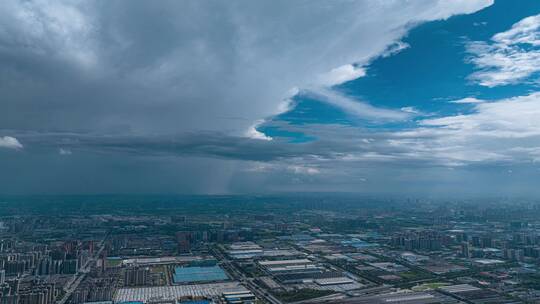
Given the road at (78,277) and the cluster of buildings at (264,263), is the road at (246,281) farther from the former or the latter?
the road at (78,277)

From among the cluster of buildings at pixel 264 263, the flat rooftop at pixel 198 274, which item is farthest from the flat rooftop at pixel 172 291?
the flat rooftop at pixel 198 274

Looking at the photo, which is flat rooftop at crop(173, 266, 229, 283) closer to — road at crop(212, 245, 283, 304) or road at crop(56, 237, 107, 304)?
road at crop(212, 245, 283, 304)

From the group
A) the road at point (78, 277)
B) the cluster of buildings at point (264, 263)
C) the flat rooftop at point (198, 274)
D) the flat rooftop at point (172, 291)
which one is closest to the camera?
the flat rooftop at point (172, 291)

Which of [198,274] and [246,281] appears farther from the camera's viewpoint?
[198,274]

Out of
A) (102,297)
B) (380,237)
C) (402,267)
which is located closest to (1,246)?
(102,297)

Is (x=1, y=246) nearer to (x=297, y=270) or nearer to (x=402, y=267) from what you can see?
(x=297, y=270)

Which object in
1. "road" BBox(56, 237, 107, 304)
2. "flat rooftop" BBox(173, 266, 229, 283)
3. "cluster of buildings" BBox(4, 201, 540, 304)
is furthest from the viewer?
"flat rooftop" BBox(173, 266, 229, 283)

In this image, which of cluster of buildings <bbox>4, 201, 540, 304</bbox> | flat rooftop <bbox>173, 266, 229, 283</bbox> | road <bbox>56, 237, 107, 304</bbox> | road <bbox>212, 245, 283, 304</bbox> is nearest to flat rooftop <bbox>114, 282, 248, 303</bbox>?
cluster of buildings <bbox>4, 201, 540, 304</bbox>

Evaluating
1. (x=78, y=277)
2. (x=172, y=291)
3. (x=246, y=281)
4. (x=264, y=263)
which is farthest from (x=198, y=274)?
(x=78, y=277)

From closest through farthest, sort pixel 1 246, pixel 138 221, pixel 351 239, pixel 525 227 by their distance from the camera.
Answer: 1. pixel 1 246
2. pixel 351 239
3. pixel 525 227
4. pixel 138 221

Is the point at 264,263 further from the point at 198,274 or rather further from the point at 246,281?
the point at 198,274

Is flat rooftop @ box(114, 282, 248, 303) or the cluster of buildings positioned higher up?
the cluster of buildings
